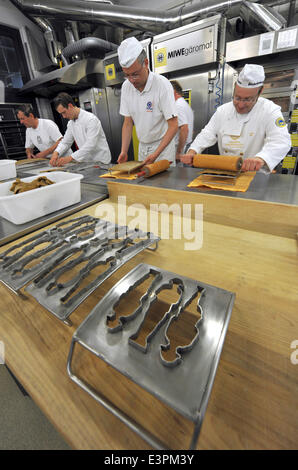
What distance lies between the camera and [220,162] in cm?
98

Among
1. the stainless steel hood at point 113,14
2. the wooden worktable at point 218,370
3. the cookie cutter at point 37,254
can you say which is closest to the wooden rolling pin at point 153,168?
the cookie cutter at point 37,254

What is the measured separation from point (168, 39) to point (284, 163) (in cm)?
218

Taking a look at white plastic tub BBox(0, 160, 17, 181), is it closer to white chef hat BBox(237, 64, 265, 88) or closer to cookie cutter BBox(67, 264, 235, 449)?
cookie cutter BBox(67, 264, 235, 449)

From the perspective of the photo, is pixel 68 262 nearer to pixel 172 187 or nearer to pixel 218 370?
pixel 218 370

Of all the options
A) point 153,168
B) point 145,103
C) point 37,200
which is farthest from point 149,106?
point 37,200

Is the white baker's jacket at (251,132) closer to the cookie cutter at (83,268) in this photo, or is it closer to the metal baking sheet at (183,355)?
the cookie cutter at (83,268)

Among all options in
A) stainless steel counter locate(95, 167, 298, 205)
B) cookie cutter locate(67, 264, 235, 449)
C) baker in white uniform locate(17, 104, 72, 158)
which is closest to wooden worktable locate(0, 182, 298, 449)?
cookie cutter locate(67, 264, 235, 449)

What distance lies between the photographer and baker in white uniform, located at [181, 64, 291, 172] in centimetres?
142

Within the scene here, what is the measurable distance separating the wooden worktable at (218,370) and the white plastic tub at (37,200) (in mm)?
388
